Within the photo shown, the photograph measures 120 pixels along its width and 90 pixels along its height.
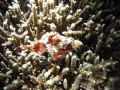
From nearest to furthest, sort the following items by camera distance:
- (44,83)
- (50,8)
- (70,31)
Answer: (44,83) → (70,31) → (50,8)

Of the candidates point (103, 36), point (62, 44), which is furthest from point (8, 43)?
point (103, 36)

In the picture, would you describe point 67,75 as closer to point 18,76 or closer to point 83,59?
point 83,59

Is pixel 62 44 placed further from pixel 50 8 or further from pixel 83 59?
pixel 50 8

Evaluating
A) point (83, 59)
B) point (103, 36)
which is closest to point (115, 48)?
point (103, 36)

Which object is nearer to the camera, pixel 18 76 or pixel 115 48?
pixel 18 76

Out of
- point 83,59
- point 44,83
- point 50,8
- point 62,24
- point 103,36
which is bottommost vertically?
point 44,83

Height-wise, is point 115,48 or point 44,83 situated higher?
point 115,48

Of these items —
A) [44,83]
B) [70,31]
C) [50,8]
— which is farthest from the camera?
[50,8]
